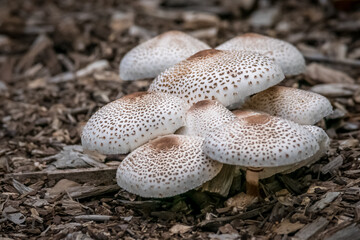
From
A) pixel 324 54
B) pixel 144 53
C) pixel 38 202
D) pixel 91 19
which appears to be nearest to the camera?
pixel 38 202

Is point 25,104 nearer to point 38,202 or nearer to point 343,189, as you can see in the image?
point 38,202

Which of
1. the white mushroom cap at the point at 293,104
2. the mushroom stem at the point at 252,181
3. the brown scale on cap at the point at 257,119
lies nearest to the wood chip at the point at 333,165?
the white mushroom cap at the point at 293,104

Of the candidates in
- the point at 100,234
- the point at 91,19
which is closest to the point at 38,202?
the point at 100,234

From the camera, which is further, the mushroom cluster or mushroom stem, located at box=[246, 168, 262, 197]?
mushroom stem, located at box=[246, 168, 262, 197]

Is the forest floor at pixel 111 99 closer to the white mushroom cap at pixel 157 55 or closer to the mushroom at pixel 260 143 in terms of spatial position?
the mushroom at pixel 260 143

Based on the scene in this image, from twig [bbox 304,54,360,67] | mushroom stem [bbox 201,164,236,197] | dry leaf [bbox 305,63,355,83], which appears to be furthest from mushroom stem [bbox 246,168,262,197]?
twig [bbox 304,54,360,67]

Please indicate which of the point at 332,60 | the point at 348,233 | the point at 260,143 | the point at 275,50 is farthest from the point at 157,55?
the point at 332,60

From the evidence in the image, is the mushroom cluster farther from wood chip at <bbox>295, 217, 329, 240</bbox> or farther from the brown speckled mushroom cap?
wood chip at <bbox>295, 217, 329, 240</bbox>
